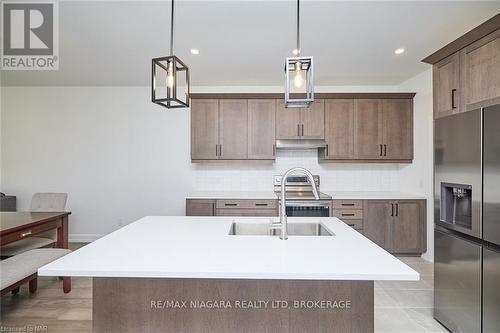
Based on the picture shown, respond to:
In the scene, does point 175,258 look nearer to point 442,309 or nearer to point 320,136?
point 442,309

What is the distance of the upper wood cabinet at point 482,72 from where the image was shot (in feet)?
5.66

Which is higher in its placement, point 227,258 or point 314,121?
point 314,121

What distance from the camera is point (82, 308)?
247 centimetres

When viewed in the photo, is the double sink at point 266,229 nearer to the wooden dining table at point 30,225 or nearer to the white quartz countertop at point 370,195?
the white quartz countertop at point 370,195

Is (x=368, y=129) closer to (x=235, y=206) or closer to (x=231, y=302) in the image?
(x=235, y=206)

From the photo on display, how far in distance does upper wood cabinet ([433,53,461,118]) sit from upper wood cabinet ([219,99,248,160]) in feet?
7.87

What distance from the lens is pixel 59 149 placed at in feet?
15.0

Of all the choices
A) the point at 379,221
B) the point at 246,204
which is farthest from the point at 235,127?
the point at 379,221

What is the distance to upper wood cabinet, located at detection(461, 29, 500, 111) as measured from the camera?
1725 mm

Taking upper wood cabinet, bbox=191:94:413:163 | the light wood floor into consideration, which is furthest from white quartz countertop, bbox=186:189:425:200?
the light wood floor

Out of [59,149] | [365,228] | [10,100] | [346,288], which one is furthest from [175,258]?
[10,100]

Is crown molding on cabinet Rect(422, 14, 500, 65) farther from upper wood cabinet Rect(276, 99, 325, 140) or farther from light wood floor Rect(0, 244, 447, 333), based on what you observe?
light wood floor Rect(0, 244, 447, 333)

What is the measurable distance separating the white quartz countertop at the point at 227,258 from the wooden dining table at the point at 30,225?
1.44 m

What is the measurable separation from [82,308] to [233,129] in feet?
8.92
